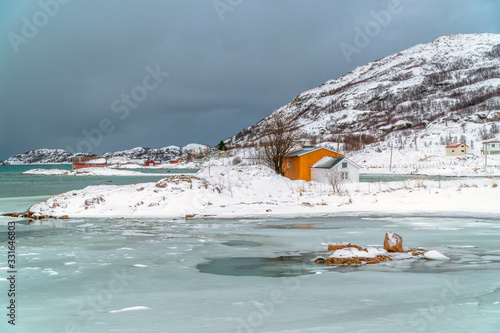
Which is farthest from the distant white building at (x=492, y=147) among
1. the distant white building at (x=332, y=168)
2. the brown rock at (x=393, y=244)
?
the brown rock at (x=393, y=244)

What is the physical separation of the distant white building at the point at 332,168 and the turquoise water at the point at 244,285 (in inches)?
1177

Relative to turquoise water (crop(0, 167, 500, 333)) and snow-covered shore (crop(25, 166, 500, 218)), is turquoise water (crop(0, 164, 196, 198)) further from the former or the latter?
Result: turquoise water (crop(0, 167, 500, 333))

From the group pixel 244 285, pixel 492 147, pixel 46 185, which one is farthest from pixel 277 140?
pixel 492 147

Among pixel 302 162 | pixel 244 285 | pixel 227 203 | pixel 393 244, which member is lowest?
pixel 244 285

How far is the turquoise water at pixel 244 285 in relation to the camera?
5324 mm

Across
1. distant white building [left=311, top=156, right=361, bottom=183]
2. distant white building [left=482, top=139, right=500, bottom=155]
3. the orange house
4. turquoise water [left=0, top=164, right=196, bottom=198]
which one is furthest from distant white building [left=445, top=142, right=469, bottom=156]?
turquoise water [left=0, top=164, right=196, bottom=198]

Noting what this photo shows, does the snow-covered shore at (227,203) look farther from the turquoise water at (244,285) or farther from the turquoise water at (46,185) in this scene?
the turquoise water at (46,185)

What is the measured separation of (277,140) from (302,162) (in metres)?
3.65

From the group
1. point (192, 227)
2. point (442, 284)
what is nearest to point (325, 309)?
point (442, 284)

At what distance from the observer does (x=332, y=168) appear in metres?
42.9

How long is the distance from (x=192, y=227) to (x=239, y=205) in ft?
24.1

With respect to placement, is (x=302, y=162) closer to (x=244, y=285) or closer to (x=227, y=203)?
(x=227, y=203)

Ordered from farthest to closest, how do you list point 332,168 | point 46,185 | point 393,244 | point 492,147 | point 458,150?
1. point 458,150
2. point 492,147
3. point 46,185
4. point 332,168
5. point 393,244

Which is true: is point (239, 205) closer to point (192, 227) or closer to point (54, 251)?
Result: point (192, 227)
